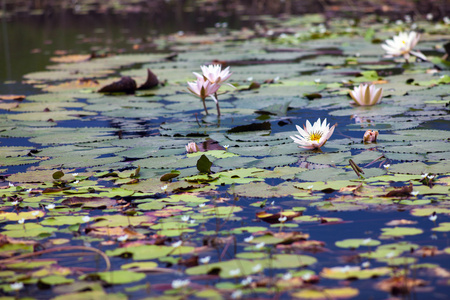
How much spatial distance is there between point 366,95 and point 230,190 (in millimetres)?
1985

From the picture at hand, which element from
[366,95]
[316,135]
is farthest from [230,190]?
[366,95]

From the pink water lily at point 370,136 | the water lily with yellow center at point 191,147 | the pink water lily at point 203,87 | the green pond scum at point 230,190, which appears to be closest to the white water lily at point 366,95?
the green pond scum at point 230,190

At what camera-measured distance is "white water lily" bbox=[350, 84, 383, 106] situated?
4.29 meters

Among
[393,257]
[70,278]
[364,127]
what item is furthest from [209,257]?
[364,127]

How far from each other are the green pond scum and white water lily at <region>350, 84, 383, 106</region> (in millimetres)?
16

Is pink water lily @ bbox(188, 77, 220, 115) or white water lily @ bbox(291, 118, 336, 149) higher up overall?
pink water lily @ bbox(188, 77, 220, 115)

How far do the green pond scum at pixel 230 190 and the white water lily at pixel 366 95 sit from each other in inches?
0.6

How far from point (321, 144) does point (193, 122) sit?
3.95 feet

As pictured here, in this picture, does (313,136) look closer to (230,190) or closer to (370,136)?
(370,136)

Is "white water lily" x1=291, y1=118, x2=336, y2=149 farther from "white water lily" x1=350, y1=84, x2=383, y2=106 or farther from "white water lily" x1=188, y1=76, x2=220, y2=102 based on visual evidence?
"white water lily" x1=350, y1=84, x2=383, y2=106

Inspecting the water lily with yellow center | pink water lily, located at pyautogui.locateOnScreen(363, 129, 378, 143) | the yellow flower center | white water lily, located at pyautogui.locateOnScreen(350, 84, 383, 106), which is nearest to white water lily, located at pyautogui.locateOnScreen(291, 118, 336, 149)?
the yellow flower center

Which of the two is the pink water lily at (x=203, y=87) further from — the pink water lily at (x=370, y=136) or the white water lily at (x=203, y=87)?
the pink water lily at (x=370, y=136)

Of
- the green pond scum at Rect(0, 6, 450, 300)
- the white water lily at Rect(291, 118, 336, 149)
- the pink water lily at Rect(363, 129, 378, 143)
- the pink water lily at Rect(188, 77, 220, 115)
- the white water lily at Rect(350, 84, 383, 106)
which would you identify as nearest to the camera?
the green pond scum at Rect(0, 6, 450, 300)

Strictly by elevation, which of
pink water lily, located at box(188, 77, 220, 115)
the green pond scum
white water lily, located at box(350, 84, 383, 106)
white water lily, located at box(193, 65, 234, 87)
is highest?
white water lily, located at box(193, 65, 234, 87)
